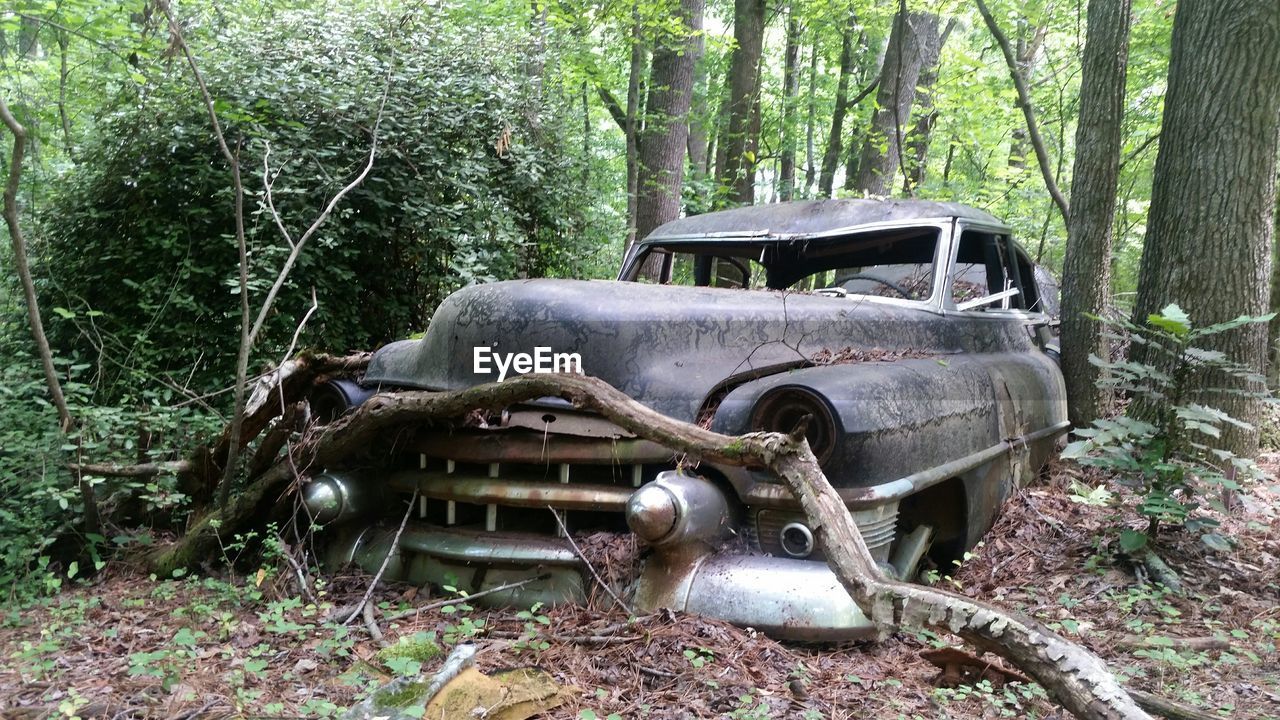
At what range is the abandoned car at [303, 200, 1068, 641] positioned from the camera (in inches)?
121

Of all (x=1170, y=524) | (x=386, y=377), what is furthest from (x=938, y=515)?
(x=386, y=377)

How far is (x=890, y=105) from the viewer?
12273mm

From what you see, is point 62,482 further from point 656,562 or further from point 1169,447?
point 1169,447

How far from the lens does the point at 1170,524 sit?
13.8ft

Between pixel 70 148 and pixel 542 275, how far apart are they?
150 inches

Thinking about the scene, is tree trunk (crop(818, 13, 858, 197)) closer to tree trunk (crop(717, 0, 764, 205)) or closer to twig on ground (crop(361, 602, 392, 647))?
tree trunk (crop(717, 0, 764, 205))

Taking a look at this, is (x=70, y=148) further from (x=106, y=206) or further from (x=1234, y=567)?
(x=1234, y=567)

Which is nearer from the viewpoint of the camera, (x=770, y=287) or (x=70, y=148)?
(x=770, y=287)

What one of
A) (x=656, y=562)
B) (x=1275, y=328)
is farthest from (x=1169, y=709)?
(x=1275, y=328)

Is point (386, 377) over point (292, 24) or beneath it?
beneath

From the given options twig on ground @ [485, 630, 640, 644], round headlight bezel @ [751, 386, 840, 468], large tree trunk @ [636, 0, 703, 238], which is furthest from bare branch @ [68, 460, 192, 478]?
large tree trunk @ [636, 0, 703, 238]

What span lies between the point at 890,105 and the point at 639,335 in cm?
1006

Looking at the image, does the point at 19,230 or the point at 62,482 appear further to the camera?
the point at 62,482

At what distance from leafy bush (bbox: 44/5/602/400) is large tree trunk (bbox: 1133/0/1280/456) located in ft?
15.1
